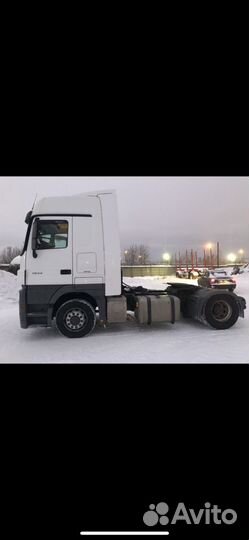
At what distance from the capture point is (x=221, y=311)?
273 inches

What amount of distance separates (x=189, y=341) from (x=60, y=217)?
3.84 meters

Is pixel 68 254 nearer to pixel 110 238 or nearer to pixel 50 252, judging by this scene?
pixel 50 252

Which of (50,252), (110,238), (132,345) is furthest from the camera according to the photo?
(110,238)

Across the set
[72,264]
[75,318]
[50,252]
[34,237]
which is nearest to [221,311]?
[75,318]

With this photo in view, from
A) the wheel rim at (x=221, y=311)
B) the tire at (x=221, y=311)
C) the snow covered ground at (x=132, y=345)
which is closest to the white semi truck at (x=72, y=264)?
the snow covered ground at (x=132, y=345)

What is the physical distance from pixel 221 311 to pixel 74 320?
3.65 meters


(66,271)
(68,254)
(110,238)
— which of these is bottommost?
(66,271)

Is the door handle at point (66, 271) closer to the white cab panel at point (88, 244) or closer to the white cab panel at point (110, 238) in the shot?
the white cab panel at point (88, 244)

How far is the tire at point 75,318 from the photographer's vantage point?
6121 millimetres

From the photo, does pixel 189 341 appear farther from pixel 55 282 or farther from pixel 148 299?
pixel 55 282

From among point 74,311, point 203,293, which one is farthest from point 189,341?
point 74,311

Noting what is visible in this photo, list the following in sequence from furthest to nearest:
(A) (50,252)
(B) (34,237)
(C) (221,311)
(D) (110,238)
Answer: (C) (221,311) < (D) (110,238) < (A) (50,252) < (B) (34,237)

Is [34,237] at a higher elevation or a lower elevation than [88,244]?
higher

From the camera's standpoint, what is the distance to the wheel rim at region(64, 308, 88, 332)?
6145 millimetres
